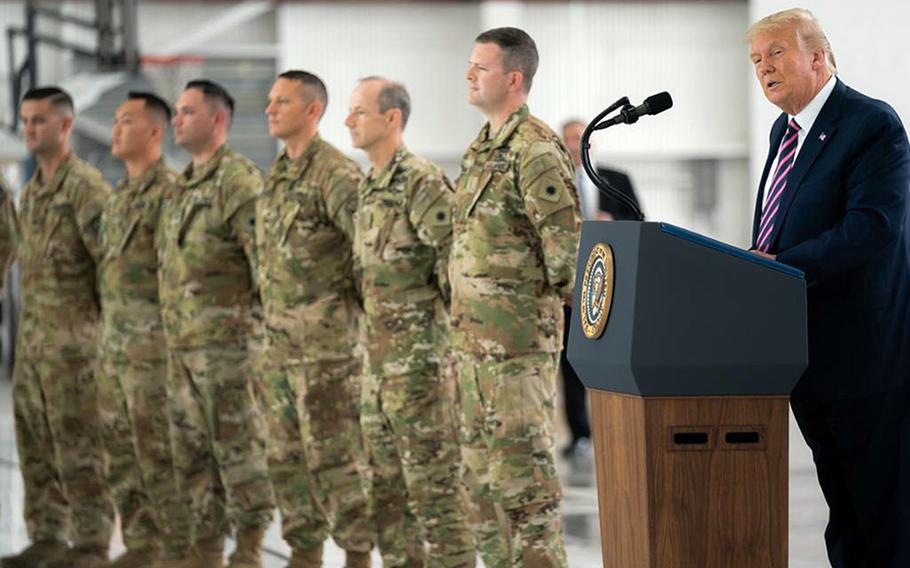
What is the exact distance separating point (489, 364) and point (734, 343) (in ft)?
3.84

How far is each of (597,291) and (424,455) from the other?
4.80 ft

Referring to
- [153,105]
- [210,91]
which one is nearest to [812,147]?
[210,91]

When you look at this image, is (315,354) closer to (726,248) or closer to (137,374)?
(137,374)

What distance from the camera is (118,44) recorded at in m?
12.7

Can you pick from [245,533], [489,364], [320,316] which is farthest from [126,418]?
[489,364]

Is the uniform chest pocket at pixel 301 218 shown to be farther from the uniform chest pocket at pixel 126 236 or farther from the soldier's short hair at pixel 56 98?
the soldier's short hair at pixel 56 98

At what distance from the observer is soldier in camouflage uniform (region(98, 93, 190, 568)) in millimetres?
4773

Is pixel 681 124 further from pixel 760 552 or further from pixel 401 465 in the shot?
pixel 760 552

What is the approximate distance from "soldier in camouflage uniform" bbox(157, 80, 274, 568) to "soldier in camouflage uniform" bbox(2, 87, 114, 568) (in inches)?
22.6

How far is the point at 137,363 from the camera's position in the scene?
4797mm

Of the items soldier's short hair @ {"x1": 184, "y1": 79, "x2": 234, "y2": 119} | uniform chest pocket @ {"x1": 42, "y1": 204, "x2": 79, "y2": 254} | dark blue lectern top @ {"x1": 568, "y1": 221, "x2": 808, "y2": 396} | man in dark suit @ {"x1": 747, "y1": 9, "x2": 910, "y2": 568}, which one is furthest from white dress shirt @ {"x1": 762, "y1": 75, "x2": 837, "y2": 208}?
uniform chest pocket @ {"x1": 42, "y1": 204, "x2": 79, "y2": 254}

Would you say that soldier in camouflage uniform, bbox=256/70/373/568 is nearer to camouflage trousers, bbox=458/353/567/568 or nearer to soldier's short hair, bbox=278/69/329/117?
soldier's short hair, bbox=278/69/329/117

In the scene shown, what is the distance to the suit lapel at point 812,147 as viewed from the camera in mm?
2799

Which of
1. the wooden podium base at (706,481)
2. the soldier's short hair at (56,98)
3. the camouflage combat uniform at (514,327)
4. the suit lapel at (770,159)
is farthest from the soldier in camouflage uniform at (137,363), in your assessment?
the wooden podium base at (706,481)
